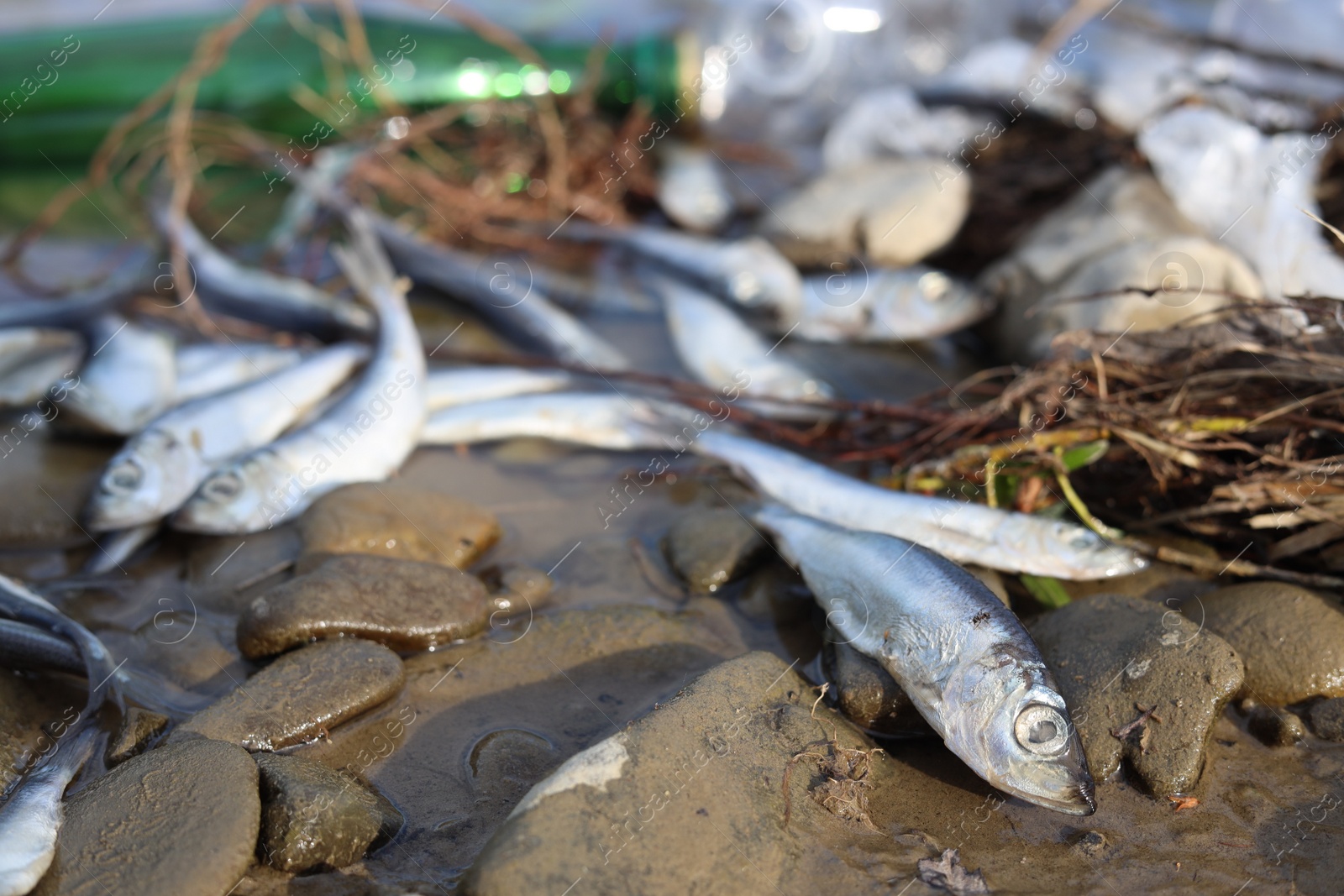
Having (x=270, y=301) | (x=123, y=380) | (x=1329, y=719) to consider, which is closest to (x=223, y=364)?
(x=123, y=380)

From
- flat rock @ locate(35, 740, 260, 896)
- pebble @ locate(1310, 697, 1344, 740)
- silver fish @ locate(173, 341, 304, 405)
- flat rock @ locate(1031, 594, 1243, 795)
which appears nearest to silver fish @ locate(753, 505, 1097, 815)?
flat rock @ locate(1031, 594, 1243, 795)

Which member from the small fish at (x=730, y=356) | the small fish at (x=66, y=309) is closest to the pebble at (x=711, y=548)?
the small fish at (x=730, y=356)

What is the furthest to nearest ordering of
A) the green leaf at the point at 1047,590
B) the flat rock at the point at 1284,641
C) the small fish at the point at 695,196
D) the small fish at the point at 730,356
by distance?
the small fish at the point at 695,196 < the small fish at the point at 730,356 < the green leaf at the point at 1047,590 < the flat rock at the point at 1284,641

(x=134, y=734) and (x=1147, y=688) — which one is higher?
(x=134, y=734)

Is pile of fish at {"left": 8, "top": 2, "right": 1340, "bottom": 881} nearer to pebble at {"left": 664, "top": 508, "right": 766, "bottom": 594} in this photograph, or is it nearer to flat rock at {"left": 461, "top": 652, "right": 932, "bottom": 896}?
pebble at {"left": 664, "top": 508, "right": 766, "bottom": 594}

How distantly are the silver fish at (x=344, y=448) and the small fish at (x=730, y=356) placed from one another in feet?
4.51

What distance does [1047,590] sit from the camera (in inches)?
123

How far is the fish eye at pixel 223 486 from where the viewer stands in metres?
3.54

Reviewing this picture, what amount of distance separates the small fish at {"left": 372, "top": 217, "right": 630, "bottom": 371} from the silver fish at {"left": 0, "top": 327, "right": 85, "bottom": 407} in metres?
1.79

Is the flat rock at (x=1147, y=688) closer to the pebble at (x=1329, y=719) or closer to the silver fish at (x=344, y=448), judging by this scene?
the pebble at (x=1329, y=719)

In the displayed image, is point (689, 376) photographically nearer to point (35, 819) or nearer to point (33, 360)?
point (33, 360)

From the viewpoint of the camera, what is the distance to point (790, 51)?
8.66 m

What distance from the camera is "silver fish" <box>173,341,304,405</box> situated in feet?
14.3

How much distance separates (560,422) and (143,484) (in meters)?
1.65
